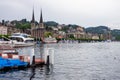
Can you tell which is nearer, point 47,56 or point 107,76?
point 107,76

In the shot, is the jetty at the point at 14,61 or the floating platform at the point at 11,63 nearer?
the floating platform at the point at 11,63

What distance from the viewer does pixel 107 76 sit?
47.3m

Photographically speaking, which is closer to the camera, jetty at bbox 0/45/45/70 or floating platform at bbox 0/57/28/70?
floating platform at bbox 0/57/28/70

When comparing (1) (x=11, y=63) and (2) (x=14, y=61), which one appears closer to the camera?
(1) (x=11, y=63)

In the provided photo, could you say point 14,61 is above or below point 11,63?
above

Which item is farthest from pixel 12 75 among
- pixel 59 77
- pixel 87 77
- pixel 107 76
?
pixel 107 76

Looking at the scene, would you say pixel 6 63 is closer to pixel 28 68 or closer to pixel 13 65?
pixel 13 65

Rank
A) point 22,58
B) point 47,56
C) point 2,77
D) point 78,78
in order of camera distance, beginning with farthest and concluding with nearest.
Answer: point 47,56 → point 22,58 → point 78,78 → point 2,77

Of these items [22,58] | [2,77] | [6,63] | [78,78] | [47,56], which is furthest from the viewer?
[47,56]

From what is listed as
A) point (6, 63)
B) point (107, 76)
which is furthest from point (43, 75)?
point (107, 76)

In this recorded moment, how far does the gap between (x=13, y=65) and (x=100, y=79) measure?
13161 mm

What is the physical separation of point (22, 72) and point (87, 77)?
30.5 feet

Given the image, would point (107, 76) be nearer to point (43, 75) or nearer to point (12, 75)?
point (43, 75)

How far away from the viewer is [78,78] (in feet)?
145
